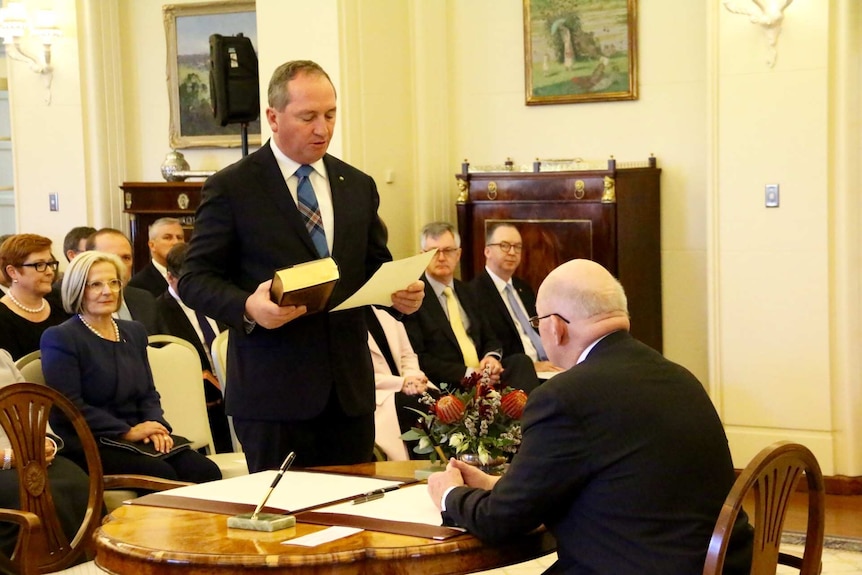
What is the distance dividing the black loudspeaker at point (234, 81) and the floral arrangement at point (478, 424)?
4424 mm

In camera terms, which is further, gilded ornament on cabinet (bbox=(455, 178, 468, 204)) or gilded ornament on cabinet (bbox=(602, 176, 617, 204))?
gilded ornament on cabinet (bbox=(455, 178, 468, 204))

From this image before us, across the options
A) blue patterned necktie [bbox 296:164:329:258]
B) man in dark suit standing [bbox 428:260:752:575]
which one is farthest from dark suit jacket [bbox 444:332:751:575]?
blue patterned necktie [bbox 296:164:329:258]

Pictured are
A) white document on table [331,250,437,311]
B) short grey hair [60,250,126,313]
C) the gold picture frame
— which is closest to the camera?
white document on table [331,250,437,311]

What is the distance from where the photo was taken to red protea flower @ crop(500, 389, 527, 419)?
9.41ft

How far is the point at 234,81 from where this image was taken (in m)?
7.04

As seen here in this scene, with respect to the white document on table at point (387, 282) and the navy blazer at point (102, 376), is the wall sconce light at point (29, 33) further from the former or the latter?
the white document on table at point (387, 282)

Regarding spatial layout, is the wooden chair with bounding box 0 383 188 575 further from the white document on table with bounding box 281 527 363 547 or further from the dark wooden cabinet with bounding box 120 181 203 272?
the dark wooden cabinet with bounding box 120 181 203 272

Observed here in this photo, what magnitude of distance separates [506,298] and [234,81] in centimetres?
225

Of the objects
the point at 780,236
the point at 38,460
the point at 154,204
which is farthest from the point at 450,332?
the point at 154,204

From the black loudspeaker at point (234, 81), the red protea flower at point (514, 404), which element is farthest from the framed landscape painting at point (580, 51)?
the red protea flower at point (514, 404)

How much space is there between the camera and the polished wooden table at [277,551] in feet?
7.03

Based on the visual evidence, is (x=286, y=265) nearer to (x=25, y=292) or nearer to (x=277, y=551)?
(x=277, y=551)

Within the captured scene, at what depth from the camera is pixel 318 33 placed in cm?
638

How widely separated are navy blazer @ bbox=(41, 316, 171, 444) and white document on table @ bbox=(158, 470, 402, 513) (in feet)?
5.63
